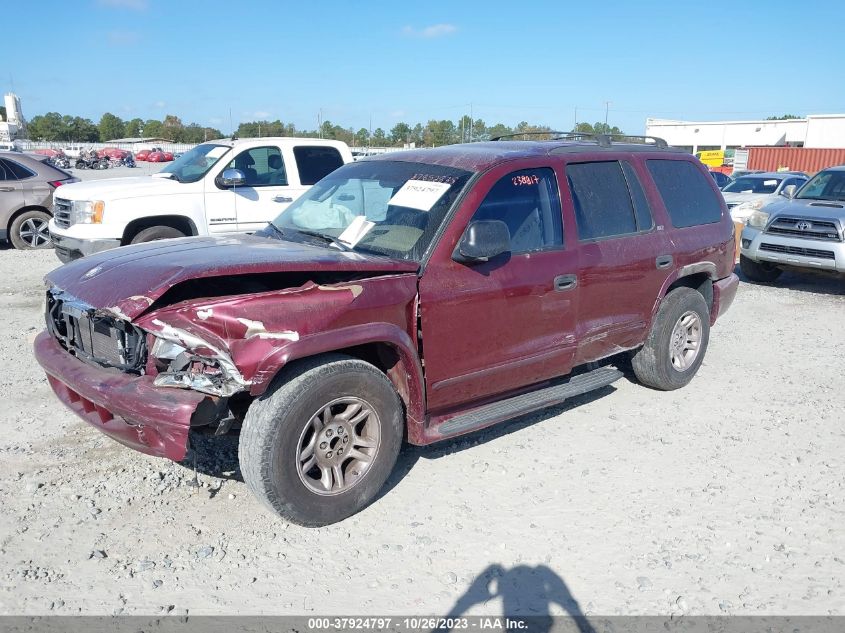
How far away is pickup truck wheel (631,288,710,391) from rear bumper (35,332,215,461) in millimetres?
3560

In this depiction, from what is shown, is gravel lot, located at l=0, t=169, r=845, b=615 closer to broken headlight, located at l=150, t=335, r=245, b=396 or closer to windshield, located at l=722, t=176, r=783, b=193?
broken headlight, located at l=150, t=335, r=245, b=396

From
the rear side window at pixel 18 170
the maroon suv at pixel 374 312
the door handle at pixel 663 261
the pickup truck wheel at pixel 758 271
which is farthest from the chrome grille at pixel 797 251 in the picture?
the rear side window at pixel 18 170

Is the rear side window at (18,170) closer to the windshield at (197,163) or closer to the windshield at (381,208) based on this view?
the windshield at (197,163)

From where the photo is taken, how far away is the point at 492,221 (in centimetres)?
396

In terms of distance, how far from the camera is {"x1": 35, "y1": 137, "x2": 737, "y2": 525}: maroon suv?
3287 millimetres

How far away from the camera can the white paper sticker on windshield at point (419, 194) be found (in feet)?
13.7

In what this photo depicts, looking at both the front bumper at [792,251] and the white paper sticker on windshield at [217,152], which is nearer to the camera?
the white paper sticker on windshield at [217,152]

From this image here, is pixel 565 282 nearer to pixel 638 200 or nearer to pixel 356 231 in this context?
pixel 638 200

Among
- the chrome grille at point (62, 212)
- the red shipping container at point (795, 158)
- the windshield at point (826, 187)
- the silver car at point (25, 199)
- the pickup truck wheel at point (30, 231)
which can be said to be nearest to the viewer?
the chrome grille at point (62, 212)

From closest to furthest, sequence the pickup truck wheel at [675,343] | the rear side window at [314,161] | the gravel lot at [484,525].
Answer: the gravel lot at [484,525] < the pickup truck wheel at [675,343] < the rear side window at [314,161]

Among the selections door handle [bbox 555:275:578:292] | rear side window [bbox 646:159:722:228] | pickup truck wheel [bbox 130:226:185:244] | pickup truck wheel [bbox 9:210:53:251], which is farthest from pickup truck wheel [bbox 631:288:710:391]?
pickup truck wheel [bbox 9:210:53:251]

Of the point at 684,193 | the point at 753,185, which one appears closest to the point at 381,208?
the point at 684,193

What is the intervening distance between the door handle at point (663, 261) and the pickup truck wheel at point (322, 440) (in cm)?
249

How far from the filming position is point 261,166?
30.3 ft
